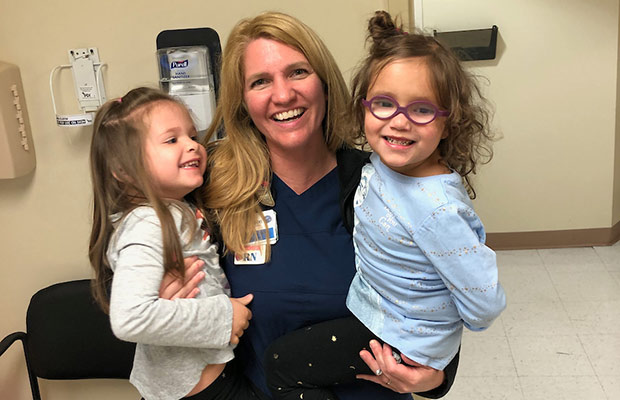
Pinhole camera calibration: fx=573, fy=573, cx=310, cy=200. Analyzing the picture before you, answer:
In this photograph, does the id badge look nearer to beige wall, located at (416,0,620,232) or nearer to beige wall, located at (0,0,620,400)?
beige wall, located at (0,0,620,400)

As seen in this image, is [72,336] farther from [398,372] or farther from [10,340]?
[398,372]

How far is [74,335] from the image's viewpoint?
2.18 metres

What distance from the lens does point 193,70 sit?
192cm

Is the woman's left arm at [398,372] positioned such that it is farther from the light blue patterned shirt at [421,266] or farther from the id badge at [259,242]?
the id badge at [259,242]

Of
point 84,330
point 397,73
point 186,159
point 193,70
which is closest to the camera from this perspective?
point 397,73

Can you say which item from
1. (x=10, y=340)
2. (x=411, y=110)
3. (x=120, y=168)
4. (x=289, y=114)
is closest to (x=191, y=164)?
(x=120, y=168)

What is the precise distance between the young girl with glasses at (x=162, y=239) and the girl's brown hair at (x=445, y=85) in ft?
1.48

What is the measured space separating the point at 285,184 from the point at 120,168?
42 cm

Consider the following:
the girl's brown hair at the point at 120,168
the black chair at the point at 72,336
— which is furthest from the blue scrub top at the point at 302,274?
the black chair at the point at 72,336

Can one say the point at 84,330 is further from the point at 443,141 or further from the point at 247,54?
the point at 443,141

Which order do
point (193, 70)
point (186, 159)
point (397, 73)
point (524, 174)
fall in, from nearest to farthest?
1. point (397, 73)
2. point (186, 159)
3. point (193, 70)
4. point (524, 174)

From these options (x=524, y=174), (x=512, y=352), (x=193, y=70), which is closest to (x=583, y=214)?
(x=524, y=174)

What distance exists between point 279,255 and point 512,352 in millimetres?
2382

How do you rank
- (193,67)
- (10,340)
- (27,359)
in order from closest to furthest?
(193,67) → (10,340) → (27,359)
